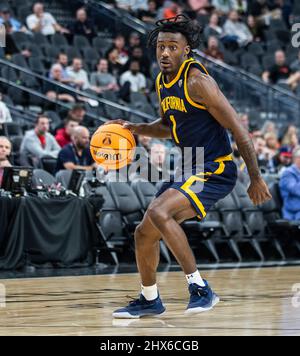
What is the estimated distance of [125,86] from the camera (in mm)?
16531

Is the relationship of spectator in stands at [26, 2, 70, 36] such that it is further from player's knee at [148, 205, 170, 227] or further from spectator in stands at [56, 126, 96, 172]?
player's knee at [148, 205, 170, 227]

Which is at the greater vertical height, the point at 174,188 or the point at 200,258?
the point at 174,188

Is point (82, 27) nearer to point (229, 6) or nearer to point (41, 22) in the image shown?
point (41, 22)

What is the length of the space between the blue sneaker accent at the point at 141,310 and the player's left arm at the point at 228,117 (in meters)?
0.97

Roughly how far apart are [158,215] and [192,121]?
0.72 metres

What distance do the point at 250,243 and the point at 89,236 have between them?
3.04 m

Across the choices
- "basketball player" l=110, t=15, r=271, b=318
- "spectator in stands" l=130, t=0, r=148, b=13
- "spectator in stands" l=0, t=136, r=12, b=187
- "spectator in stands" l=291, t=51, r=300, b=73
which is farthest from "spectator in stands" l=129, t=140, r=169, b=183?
"spectator in stands" l=291, t=51, r=300, b=73

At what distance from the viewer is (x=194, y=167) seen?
6410 millimetres

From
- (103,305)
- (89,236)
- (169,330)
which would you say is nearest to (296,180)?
(89,236)

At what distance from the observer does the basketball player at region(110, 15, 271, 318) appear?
6191mm

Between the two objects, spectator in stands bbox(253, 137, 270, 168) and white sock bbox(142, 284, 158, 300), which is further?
spectator in stands bbox(253, 137, 270, 168)

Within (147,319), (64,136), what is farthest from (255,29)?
(147,319)

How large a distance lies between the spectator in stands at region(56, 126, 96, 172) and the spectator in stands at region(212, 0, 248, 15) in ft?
32.6
